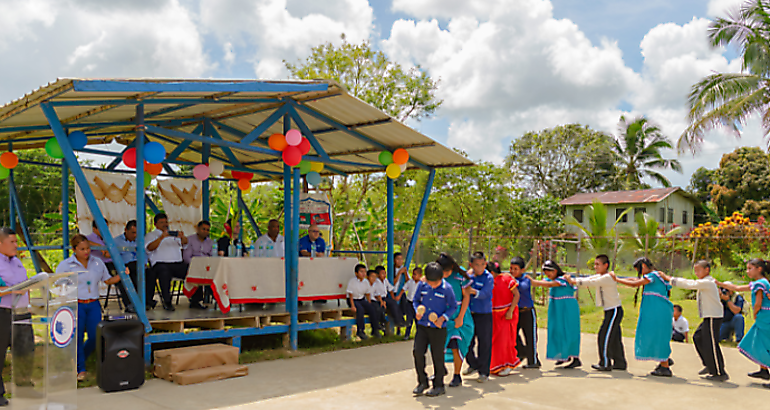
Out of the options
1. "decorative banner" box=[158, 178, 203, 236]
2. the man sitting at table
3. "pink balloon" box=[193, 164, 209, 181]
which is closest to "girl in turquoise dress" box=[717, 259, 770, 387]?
the man sitting at table

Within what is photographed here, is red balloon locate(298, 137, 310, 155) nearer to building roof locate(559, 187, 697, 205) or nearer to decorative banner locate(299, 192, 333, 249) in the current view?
decorative banner locate(299, 192, 333, 249)

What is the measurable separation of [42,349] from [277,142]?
421 centimetres

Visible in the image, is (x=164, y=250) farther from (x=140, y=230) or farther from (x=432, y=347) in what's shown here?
(x=432, y=347)

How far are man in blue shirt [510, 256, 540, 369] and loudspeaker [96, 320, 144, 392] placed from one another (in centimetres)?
447

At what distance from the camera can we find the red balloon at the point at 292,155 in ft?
26.9

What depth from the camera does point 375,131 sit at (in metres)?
9.38

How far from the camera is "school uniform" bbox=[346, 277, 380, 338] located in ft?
30.3

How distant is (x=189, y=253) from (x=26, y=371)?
4096 millimetres

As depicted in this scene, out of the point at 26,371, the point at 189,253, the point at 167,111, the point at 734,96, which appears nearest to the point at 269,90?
the point at 167,111

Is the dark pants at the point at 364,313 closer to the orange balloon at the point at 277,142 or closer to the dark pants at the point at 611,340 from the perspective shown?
the orange balloon at the point at 277,142

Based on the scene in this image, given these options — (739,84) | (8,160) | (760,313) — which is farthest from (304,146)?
(739,84)

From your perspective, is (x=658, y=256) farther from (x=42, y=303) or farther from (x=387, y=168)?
(x=42, y=303)

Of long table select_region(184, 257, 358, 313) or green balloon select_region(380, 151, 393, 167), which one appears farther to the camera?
green balloon select_region(380, 151, 393, 167)

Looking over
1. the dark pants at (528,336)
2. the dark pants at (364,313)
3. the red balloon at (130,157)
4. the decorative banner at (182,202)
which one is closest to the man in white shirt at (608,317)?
the dark pants at (528,336)
